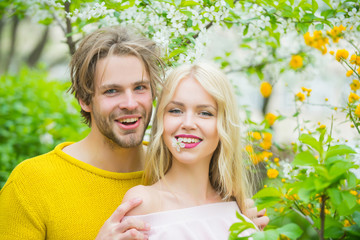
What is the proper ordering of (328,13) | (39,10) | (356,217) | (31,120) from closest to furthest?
(356,217), (328,13), (39,10), (31,120)

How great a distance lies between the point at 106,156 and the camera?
2.61m

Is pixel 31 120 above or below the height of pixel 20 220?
above

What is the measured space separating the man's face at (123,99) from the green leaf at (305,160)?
1138 millimetres

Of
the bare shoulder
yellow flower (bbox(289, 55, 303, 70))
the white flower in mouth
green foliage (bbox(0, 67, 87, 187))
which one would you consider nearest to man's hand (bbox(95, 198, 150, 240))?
the bare shoulder

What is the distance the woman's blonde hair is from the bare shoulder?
0.16 metres

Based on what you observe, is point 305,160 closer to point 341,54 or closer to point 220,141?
point 220,141

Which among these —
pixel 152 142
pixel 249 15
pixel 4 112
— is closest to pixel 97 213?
pixel 152 142

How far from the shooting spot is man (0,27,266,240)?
2.37 meters

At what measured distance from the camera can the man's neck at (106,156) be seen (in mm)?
2604

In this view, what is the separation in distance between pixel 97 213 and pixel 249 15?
5.36 feet

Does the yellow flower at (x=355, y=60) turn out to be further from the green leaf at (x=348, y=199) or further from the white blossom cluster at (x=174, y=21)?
the green leaf at (x=348, y=199)

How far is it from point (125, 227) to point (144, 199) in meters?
0.16

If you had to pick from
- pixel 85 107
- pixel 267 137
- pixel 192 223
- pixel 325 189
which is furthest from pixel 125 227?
pixel 267 137

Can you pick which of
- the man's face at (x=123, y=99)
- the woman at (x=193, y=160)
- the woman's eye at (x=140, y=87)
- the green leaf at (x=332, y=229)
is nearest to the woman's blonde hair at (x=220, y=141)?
the woman at (x=193, y=160)
